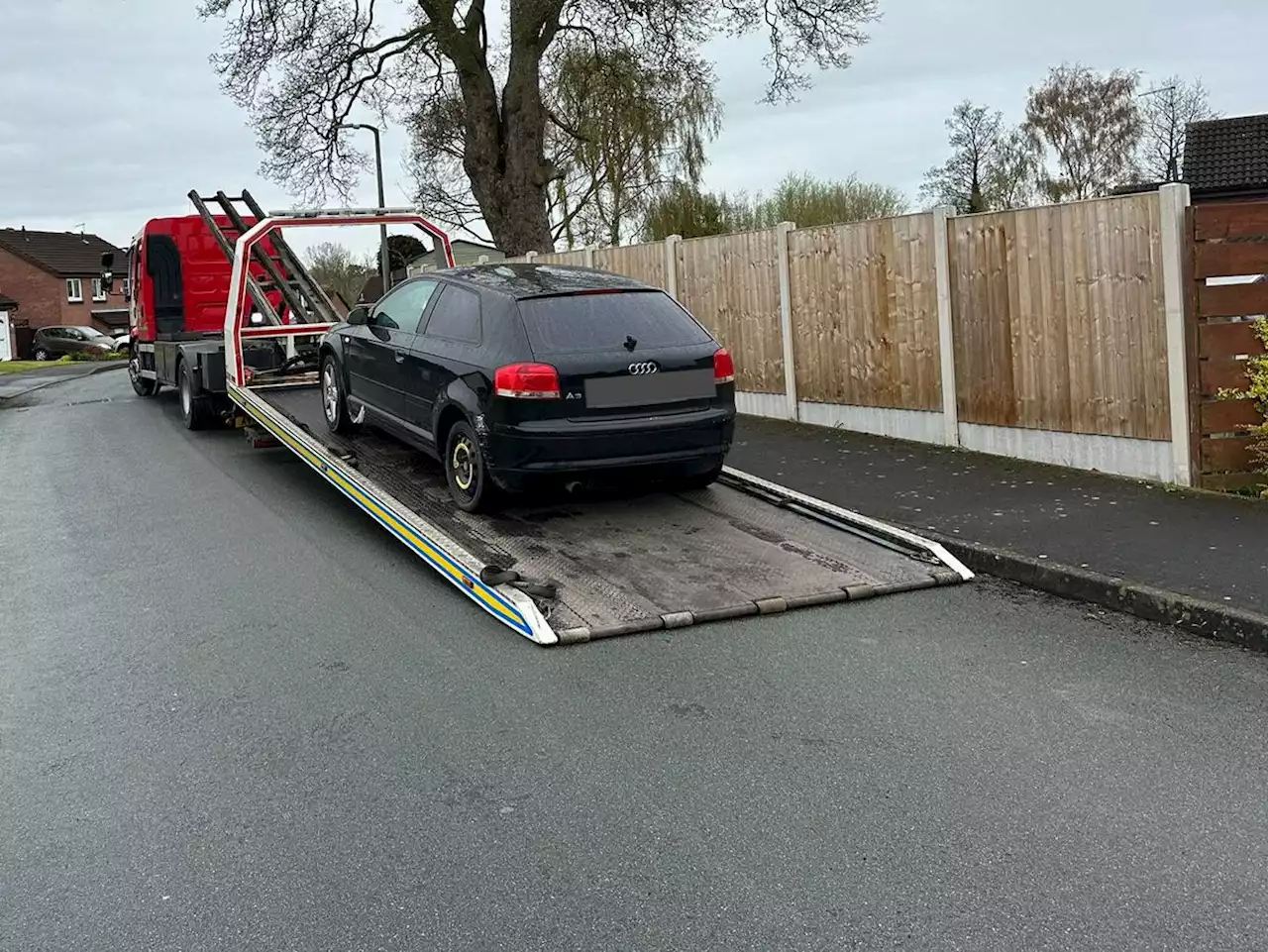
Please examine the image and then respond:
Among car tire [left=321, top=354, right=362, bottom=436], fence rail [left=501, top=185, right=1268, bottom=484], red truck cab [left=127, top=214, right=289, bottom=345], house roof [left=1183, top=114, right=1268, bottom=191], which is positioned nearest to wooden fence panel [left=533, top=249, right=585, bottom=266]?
fence rail [left=501, top=185, right=1268, bottom=484]

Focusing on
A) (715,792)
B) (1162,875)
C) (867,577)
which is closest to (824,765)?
(715,792)

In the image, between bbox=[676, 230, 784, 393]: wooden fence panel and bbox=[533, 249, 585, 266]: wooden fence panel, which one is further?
bbox=[533, 249, 585, 266]: wooden fence panel

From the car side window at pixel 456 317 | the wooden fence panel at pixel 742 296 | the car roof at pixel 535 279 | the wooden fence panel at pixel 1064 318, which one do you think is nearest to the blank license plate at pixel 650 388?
the car roof at pixel 535 279

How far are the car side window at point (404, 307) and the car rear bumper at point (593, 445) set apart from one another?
6.20 ft

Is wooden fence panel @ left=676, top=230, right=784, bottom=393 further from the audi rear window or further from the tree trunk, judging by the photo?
the tree trunk

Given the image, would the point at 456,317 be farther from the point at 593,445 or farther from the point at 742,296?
the point at 742,296

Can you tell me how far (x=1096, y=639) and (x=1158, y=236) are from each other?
13.1 feet

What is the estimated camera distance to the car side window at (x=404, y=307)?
31.0 feet

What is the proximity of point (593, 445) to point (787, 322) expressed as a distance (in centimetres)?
584

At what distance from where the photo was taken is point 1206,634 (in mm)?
6227

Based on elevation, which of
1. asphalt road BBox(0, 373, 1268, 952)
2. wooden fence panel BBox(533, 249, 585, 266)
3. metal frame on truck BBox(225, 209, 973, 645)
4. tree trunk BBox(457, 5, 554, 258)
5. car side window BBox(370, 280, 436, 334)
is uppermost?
tree trunk BBox(457, 5, 554, 258)

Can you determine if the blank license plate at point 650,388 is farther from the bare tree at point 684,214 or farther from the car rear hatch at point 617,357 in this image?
the bare tree at point 684,214

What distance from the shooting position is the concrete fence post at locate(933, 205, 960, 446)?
36.0 feet

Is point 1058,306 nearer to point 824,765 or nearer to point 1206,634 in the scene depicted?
point 1206,634
